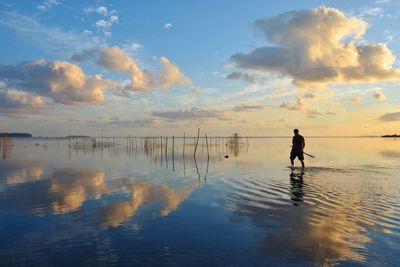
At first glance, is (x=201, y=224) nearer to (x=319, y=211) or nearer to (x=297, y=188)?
(x=319, y=211)

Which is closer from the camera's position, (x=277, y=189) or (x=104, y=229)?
(x=104, y=229)

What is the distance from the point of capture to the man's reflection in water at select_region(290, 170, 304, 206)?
11203 millimetres

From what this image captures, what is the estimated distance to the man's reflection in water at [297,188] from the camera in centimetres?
1120

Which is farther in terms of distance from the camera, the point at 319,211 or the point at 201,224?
the point at 319,211

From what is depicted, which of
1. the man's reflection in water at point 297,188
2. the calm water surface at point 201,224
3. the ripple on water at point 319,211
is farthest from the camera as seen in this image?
the man's reflection in water at point 297,188

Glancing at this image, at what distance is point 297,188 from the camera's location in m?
13.4

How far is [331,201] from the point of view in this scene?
1099cm

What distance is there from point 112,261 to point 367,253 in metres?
4.55

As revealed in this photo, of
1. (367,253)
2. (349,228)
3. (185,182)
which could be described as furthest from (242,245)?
(185,182)

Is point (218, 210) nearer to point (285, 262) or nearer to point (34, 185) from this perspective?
point (285, 262)

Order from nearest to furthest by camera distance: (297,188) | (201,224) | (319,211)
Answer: (201,224), (319,211), (297,188)

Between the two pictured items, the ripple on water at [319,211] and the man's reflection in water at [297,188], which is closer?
the ripple on water at [319,211]

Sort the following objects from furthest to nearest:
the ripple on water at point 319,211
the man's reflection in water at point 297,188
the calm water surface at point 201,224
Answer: the man's reflection in water at point 297,188 < the ripple on water at point 319,211 < the calm water surface at point 201,224

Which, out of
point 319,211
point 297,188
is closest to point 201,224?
point 319,211
